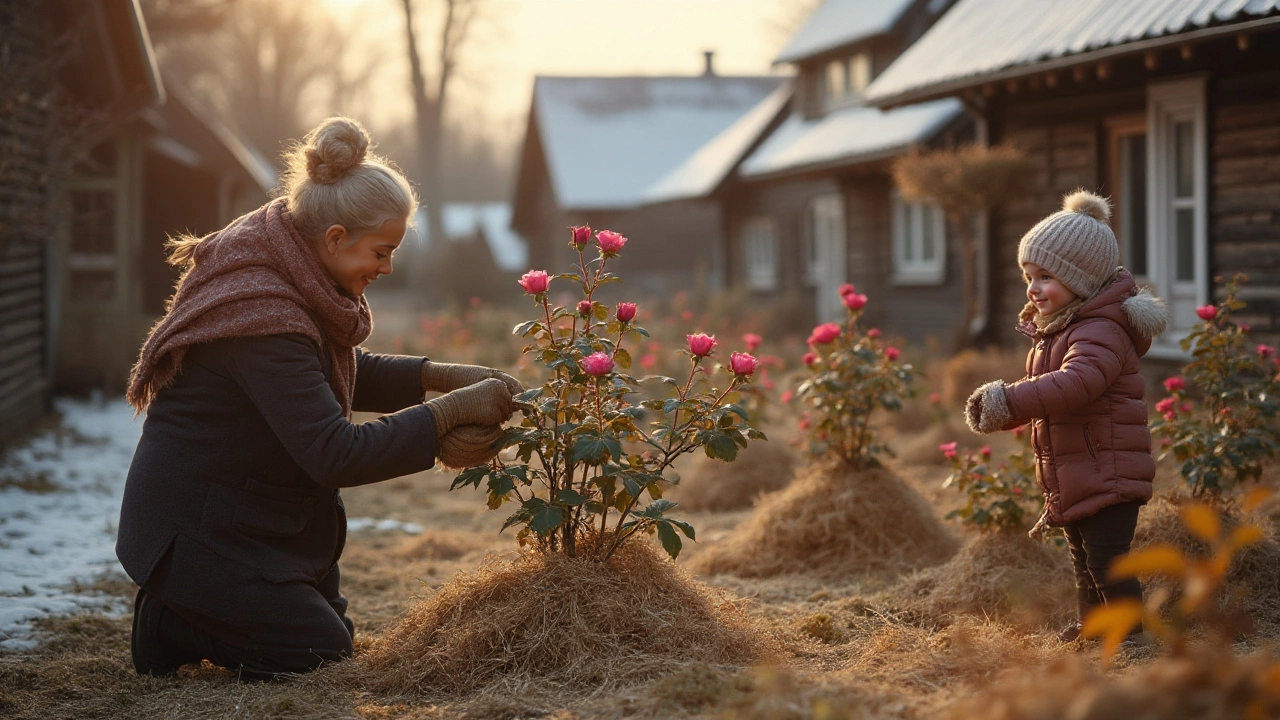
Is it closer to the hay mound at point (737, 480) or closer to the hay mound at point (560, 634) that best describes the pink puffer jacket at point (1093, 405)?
the hay mound at point (560, 634)

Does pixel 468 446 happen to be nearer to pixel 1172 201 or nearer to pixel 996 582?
pixel 996 582

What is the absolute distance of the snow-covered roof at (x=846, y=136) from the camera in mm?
13656

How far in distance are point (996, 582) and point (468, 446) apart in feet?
6.24

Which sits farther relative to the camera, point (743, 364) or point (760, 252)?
point (760, 252)

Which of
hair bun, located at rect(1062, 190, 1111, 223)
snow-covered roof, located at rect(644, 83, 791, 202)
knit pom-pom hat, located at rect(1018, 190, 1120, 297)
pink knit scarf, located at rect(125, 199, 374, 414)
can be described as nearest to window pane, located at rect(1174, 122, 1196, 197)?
hair bun, located at rect(1062, 190, 1111, 223)

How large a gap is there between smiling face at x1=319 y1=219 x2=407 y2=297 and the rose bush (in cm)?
43

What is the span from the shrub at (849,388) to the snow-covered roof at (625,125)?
822 inches

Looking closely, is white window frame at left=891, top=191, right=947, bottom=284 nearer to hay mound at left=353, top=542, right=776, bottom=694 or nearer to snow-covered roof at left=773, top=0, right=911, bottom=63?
snow-covered roof at left=773, top=0, right=911, bottom=63

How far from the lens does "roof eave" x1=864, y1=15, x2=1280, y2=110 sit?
6.72m

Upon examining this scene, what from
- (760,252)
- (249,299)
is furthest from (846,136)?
(249,299)

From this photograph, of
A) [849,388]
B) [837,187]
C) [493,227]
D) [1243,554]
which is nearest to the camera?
[1243,554]

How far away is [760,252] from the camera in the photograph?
21.5 meters

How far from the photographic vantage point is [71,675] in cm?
358

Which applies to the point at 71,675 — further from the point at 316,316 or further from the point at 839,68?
the point at 839,68
